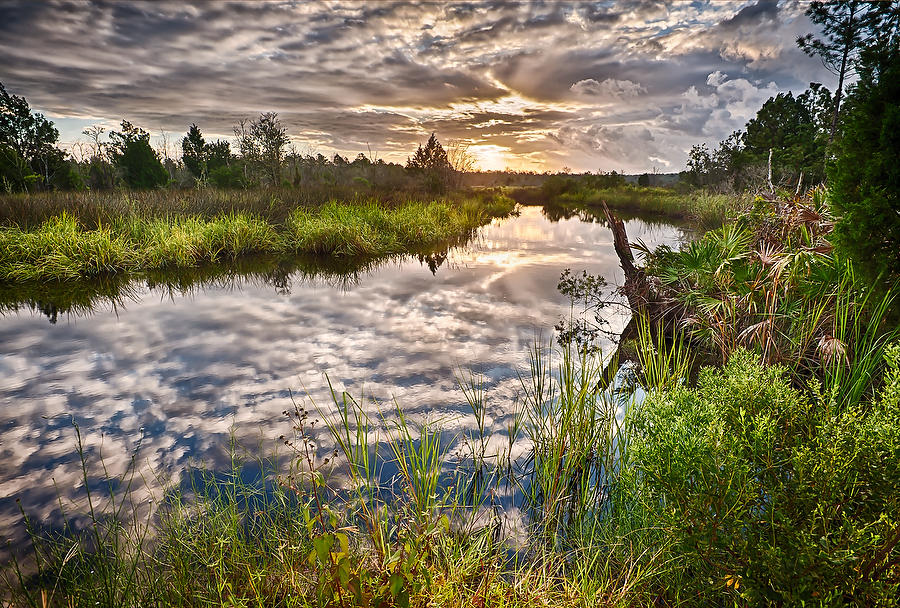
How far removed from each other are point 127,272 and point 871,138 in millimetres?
12967

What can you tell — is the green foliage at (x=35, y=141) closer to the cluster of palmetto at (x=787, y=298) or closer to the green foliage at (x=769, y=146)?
the cluster of palmetto at (x=787, y=298)

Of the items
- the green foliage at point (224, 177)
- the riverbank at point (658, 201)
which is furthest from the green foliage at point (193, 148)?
the riverbank at point (658, 201)

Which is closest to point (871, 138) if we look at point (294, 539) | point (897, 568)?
point (897, 568)

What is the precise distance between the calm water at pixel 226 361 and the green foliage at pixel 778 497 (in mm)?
2033

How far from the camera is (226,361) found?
5504 mm

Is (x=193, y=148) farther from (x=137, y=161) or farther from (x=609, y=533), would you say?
(x=609, y=533)

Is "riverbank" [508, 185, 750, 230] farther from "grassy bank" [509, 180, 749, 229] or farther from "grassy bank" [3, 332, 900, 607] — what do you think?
"grassy bank" [3, 332, 900, 607]

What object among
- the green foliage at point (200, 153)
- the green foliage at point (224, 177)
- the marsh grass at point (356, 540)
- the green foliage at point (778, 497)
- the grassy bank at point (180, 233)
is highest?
the green foliage at point (200, 153)

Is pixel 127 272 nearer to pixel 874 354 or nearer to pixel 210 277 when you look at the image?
pixel 210 277

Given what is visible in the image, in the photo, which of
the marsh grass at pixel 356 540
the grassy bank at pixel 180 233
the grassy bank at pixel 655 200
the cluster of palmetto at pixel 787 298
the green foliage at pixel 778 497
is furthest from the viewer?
the grassy bank at pixel 655 200

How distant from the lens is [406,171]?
104 ft

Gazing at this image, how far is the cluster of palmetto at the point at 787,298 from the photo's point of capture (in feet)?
13.0

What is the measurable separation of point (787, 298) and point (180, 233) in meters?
13.1

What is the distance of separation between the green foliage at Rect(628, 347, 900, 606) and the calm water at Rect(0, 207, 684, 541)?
2033mm
